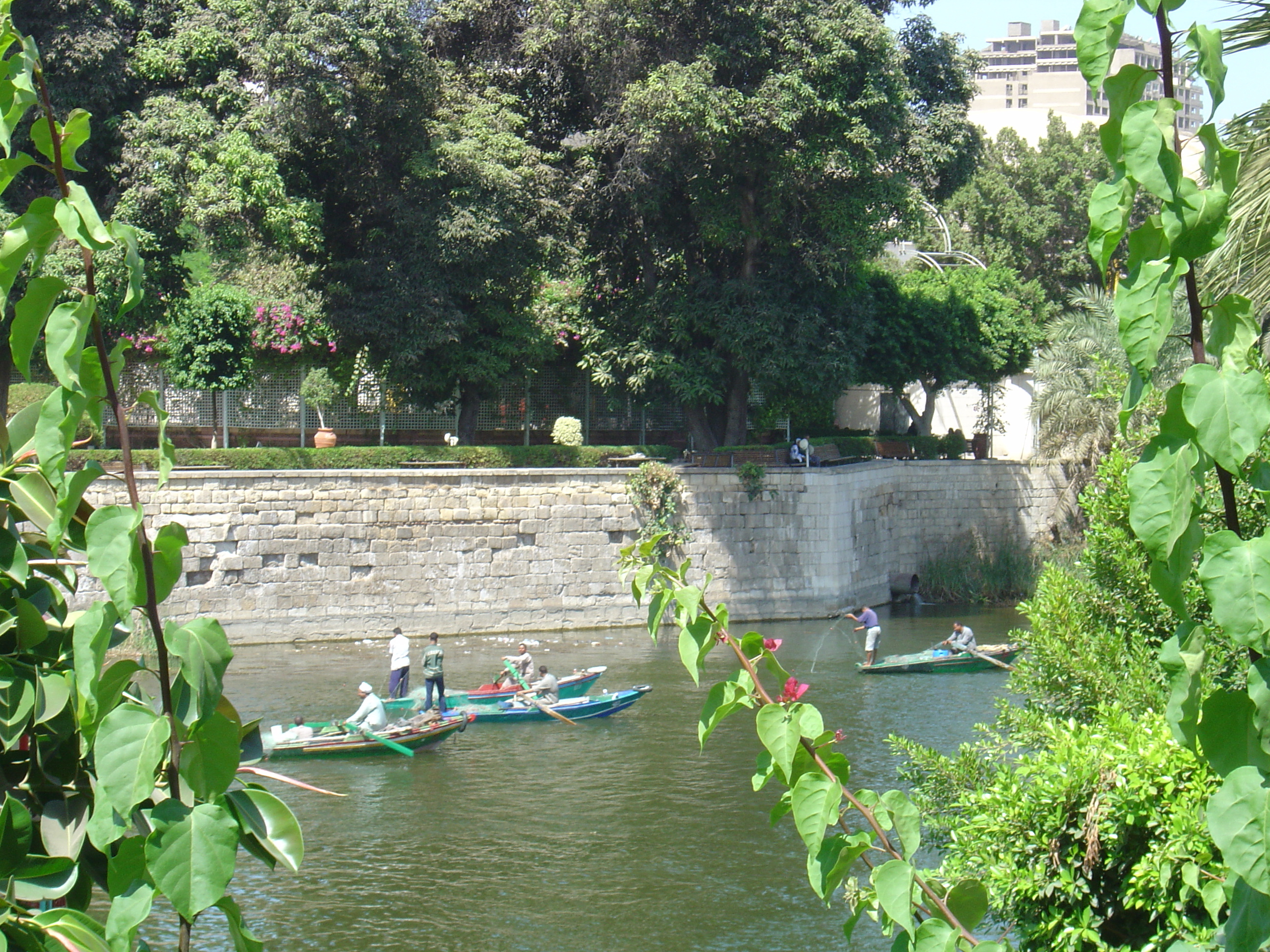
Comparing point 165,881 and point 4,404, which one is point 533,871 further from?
point 4,404

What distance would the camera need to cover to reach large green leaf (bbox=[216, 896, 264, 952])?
197 cm

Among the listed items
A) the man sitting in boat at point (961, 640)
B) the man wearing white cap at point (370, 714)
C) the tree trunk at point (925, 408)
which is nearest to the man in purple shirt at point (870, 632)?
the man sitting in boat at point (961, 640)

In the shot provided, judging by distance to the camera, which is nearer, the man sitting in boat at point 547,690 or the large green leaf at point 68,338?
the large green leaf at point 68,338

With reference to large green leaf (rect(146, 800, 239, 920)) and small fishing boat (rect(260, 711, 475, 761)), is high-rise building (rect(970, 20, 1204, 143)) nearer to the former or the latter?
small fishing boat (rect(260, 711, 475, 761))

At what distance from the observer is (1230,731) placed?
70.7 inches

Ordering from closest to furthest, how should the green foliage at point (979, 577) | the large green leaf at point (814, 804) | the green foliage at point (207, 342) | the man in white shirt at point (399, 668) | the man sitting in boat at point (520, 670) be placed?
the large green leaf at point (814, 804), the man in white shirt at point (399, 668), the man sitting in boat at point (520, 670), the green foliage at point (207, 342), the green foliage at point (979, 577)

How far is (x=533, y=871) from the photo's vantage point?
1174 cm

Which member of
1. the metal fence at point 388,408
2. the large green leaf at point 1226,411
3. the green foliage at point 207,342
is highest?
the green foliage at point 207,342

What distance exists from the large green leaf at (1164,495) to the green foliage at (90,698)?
55.0 inches

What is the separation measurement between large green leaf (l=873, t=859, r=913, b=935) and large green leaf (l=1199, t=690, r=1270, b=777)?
716mm

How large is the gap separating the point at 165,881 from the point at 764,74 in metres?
22.8

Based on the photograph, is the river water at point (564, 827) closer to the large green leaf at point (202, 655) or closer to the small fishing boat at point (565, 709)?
the small fishing boat at point (565, 709)

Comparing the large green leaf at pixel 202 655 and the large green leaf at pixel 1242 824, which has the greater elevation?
the large green leaf at pixel 202 655

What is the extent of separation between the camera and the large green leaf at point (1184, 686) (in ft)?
5.95
